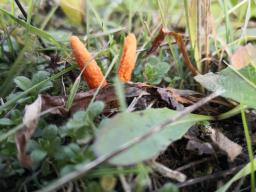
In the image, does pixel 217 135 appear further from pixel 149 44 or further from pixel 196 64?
pixel 149 44

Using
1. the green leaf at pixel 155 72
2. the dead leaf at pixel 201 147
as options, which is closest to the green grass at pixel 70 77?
the green leaf at pixel 155 72

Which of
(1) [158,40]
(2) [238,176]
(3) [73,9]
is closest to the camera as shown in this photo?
(2) [238,176]

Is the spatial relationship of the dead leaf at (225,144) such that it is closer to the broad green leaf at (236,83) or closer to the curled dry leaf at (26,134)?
the broad green leaf at (236,83)

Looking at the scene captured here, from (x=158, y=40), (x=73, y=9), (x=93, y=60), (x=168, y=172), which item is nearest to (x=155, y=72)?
(x=158, y=40)

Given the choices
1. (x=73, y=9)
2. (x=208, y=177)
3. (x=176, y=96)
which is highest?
(x=73, y=9)

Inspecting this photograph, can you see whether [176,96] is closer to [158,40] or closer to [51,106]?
[158,40]

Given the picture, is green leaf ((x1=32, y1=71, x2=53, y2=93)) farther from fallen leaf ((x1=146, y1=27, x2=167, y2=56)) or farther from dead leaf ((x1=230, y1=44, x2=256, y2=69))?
dead leaf ((x1=230, y1=44, x2=256, y2=69))
